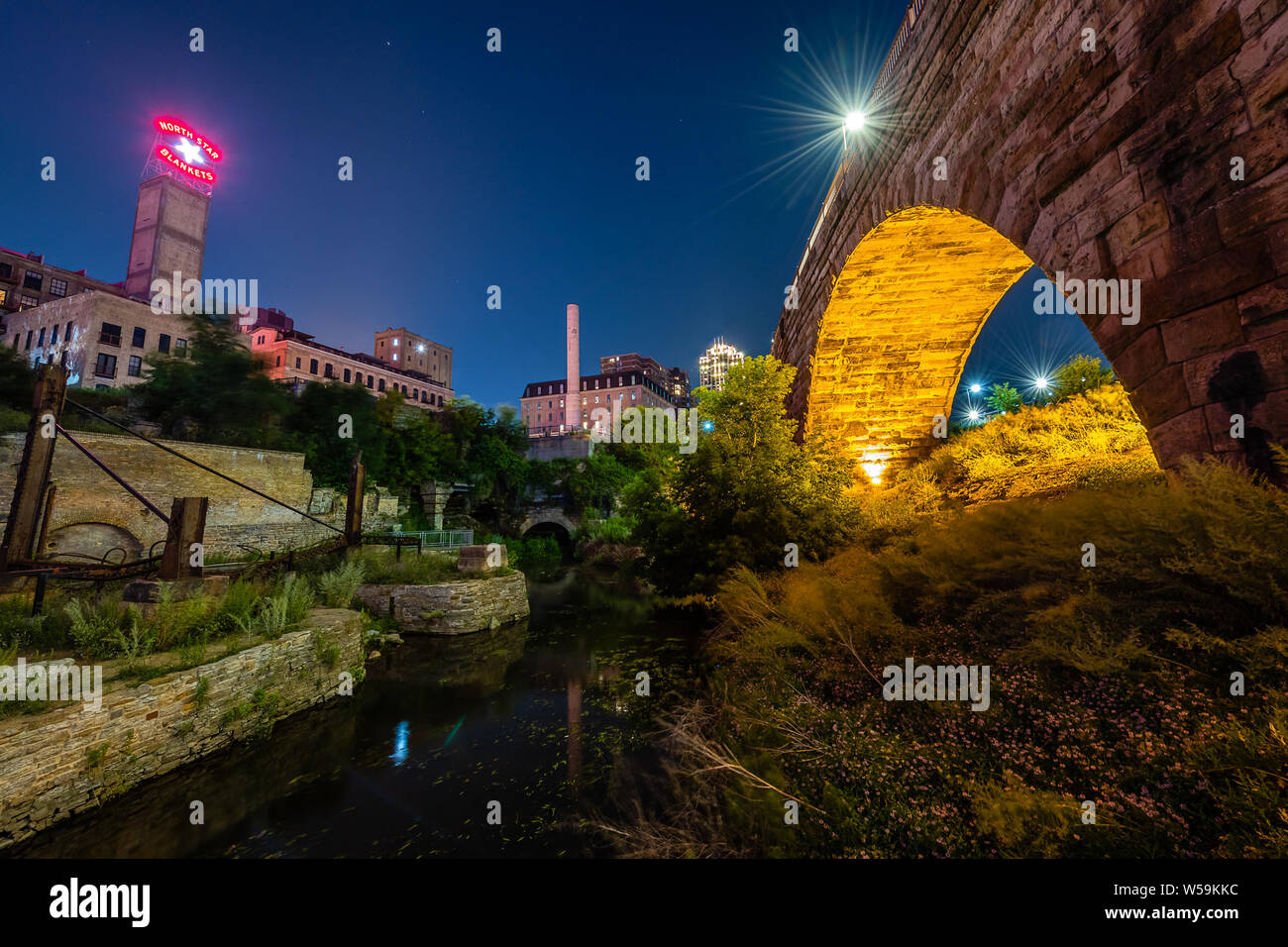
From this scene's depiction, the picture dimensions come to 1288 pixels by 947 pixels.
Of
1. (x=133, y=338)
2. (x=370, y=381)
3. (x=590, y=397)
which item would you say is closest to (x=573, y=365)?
(x=590, y=397)

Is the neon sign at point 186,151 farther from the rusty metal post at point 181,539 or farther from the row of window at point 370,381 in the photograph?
the rusty metal post at point 181,539

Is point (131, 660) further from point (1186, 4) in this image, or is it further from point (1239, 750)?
point (1186, 4)

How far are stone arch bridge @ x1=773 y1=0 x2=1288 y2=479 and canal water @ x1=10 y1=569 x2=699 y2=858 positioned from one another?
5.45 m

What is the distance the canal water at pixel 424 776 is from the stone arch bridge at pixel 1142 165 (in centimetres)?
545

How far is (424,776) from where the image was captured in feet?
16.8

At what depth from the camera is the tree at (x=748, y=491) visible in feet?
28.4

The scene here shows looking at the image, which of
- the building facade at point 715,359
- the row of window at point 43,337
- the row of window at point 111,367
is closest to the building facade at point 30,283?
the row of window at point 43,337

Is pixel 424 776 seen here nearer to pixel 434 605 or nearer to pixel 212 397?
pixel 434 605

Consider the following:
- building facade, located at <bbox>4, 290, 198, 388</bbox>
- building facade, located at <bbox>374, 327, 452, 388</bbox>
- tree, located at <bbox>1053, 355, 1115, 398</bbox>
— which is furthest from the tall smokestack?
tree, located at <bbox>1053, 355, 1115, 398</bbox>

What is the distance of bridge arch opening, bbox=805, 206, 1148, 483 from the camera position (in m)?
7.53

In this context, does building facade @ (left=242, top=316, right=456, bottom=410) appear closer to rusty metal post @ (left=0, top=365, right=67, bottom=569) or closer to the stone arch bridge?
rusty metal post @ (left=0, top=365, right=67, bottom=569)

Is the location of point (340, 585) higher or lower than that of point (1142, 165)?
lower

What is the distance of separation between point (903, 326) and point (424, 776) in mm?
11261
